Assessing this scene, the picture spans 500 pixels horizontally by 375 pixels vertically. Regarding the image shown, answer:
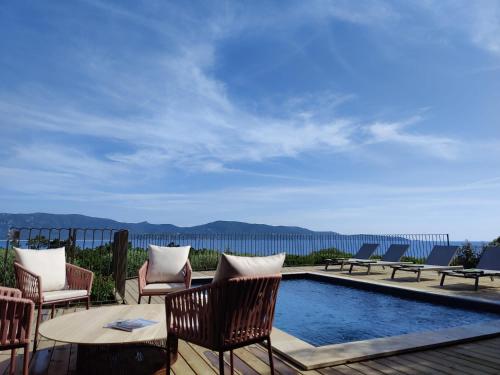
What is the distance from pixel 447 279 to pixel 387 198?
8250mm

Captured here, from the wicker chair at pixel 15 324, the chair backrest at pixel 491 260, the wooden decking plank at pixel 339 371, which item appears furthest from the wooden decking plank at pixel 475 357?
the chair backrest at pixel 491 260

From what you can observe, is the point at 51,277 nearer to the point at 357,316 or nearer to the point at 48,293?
the point at 48,293

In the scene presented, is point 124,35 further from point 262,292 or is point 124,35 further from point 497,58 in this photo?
Result: point 497,58

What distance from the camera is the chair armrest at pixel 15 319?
2.39 metres

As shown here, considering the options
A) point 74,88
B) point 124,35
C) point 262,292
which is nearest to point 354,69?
point 124,35

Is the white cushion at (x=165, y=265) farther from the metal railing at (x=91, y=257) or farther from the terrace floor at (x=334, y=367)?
the terrace floor at (x=334, y=367)

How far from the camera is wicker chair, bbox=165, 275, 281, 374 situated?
2.43m

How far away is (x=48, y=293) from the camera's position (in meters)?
4.25

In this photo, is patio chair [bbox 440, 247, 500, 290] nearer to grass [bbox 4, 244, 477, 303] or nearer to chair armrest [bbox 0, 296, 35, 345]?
grass [bbox 4, 244, 477, 303]

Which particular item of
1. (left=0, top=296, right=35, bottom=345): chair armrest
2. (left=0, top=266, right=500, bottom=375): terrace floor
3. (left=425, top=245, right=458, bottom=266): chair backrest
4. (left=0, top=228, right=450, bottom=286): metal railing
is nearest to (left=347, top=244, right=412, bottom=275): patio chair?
(left=425, top=245, right=458, bottom=266): chair backrest

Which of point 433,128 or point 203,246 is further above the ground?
point 433,128

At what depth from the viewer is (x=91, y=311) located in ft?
11.5

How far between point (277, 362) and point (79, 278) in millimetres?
2814

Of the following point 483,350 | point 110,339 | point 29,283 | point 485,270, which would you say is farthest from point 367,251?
point 110,339
